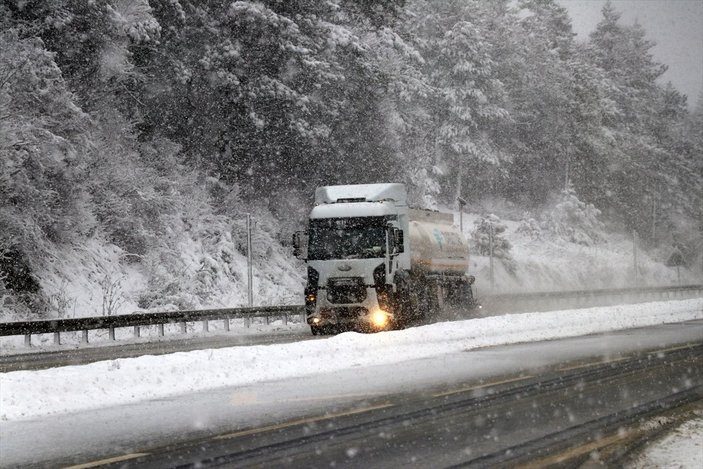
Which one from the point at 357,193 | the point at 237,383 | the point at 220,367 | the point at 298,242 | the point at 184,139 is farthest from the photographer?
the point at 184,139

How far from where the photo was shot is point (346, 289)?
79.4 feet

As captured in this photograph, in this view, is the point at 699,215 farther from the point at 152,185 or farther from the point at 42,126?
the point at 42,126

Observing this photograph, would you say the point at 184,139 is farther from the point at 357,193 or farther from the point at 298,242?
the point at 298,242

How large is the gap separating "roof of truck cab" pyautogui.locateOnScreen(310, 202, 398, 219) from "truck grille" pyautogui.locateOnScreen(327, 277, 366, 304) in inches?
74.3

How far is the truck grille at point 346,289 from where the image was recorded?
24.1 m

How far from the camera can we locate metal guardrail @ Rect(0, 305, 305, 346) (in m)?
21.8

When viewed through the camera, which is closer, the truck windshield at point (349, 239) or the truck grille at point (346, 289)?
the truck grille at point (346, 289)

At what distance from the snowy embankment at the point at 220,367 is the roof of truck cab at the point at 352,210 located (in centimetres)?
363

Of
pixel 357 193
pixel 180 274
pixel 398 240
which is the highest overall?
pixel 357 193

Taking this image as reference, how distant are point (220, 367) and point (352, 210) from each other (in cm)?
1018

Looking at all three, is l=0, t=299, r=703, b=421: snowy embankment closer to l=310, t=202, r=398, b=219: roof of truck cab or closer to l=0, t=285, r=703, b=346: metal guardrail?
l=310, t=202, r=398, b=219: roof of truck cab

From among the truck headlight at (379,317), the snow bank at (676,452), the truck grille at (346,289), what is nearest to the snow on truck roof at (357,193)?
the truck grille at (346,289)

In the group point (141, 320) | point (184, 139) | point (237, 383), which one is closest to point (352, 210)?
point (141, 320)

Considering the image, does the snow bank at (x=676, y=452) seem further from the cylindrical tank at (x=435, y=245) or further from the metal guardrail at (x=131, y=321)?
the cylindrical tank at (x=435, y=245)
